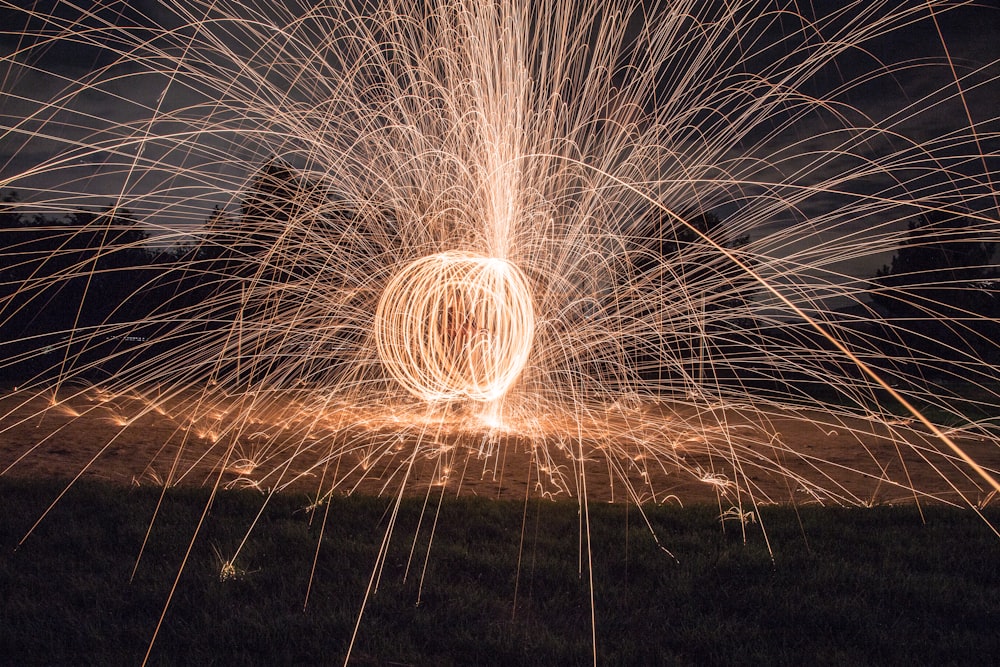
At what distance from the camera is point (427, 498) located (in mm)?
4496

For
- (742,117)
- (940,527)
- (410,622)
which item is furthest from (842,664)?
(742,117)

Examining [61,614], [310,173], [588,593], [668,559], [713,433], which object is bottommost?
[61,614]

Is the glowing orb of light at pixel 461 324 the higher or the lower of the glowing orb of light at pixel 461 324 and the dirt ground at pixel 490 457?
the higher

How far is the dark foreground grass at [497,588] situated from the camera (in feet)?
9.07

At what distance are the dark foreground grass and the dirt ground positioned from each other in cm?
42

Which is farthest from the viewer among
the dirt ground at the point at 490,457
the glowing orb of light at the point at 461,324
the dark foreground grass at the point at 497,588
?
the glowing orb of light at the point at 461,324

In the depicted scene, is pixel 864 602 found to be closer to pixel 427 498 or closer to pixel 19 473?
pixel 427 498

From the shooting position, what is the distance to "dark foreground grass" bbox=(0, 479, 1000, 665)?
9.07ft

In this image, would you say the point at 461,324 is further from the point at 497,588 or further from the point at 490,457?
the point at 497,588

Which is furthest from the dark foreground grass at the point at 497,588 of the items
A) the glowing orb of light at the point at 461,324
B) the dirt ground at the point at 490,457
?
the glowing orb of light at the point at 461,324

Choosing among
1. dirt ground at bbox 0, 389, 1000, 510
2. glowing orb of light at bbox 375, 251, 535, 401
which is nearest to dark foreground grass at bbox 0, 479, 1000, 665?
dirt ground at bbox 0, 389, 1000, 510

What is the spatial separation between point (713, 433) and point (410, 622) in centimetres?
582

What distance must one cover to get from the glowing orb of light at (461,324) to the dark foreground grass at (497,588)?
5.88ft

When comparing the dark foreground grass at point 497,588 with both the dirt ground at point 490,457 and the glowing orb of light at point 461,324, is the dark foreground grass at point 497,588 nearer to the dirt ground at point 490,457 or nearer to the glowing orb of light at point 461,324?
the dirt ground at point 490,457
